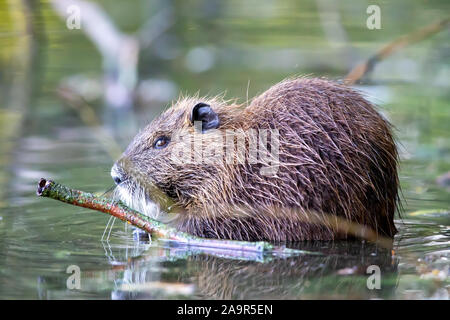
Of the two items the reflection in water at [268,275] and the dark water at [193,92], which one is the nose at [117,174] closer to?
the dark water at [193,92]

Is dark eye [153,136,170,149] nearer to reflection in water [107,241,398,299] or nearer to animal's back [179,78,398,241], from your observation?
animal's back [179,78,398,241]

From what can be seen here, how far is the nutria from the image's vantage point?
180 inches

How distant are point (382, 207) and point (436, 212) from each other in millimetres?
938

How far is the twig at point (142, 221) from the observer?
4332 millimetres

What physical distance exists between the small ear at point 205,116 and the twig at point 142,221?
75 cm

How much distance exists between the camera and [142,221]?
4.55m

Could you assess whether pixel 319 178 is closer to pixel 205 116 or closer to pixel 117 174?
pixel 205 116

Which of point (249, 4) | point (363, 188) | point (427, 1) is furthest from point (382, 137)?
point (249, 4)

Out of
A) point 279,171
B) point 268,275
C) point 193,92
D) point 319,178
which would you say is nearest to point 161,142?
point 279,171

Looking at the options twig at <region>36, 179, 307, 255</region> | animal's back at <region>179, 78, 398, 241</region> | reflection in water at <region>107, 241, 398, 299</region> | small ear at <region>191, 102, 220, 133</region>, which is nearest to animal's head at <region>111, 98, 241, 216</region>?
small ear at <region>191, 102, 220, 133</region>

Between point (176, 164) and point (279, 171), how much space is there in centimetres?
71

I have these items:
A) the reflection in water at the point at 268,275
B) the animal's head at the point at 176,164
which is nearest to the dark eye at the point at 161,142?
the animal's head at the point at 176,164

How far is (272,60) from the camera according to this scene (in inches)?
440

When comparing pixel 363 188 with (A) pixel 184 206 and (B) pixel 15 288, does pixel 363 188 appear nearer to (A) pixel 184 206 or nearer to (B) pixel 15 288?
(A) pixel 184 206
